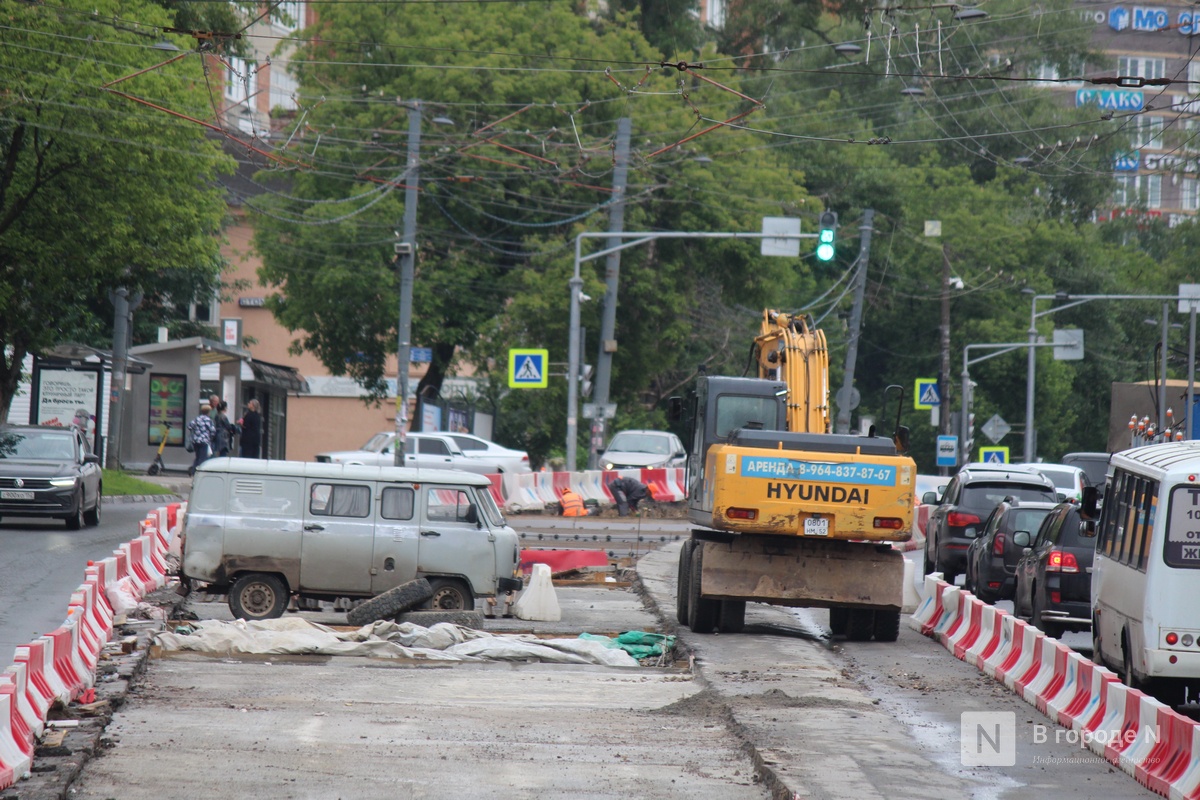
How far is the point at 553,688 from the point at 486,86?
32670 millimetres

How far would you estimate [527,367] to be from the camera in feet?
117

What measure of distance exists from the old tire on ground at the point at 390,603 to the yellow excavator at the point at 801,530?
2.76 metres

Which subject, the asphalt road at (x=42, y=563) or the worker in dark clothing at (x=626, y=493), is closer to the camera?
the asphalt road at (x=42, y=563)

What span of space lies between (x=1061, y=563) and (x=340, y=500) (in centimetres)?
733

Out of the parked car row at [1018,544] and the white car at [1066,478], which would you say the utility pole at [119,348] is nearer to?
the parked car row at [1018,544]

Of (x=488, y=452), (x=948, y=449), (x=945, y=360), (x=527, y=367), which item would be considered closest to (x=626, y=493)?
(x=527, y=367)

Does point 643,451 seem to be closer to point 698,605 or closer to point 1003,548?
point 1003,548

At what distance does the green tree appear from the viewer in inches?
1084

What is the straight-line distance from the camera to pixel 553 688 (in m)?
13.3

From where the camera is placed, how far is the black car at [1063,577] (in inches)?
645

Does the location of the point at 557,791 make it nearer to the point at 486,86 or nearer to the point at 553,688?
the point at 553,688

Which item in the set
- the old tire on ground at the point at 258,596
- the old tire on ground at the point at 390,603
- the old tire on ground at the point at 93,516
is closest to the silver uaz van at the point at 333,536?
the old tire on ground at the point at 258,596

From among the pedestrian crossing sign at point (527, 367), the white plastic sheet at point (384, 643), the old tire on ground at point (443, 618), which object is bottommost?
the white plastic sheet at point (384, 643)

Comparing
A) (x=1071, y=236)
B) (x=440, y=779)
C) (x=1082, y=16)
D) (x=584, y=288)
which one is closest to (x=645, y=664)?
(x=440, y=779)
